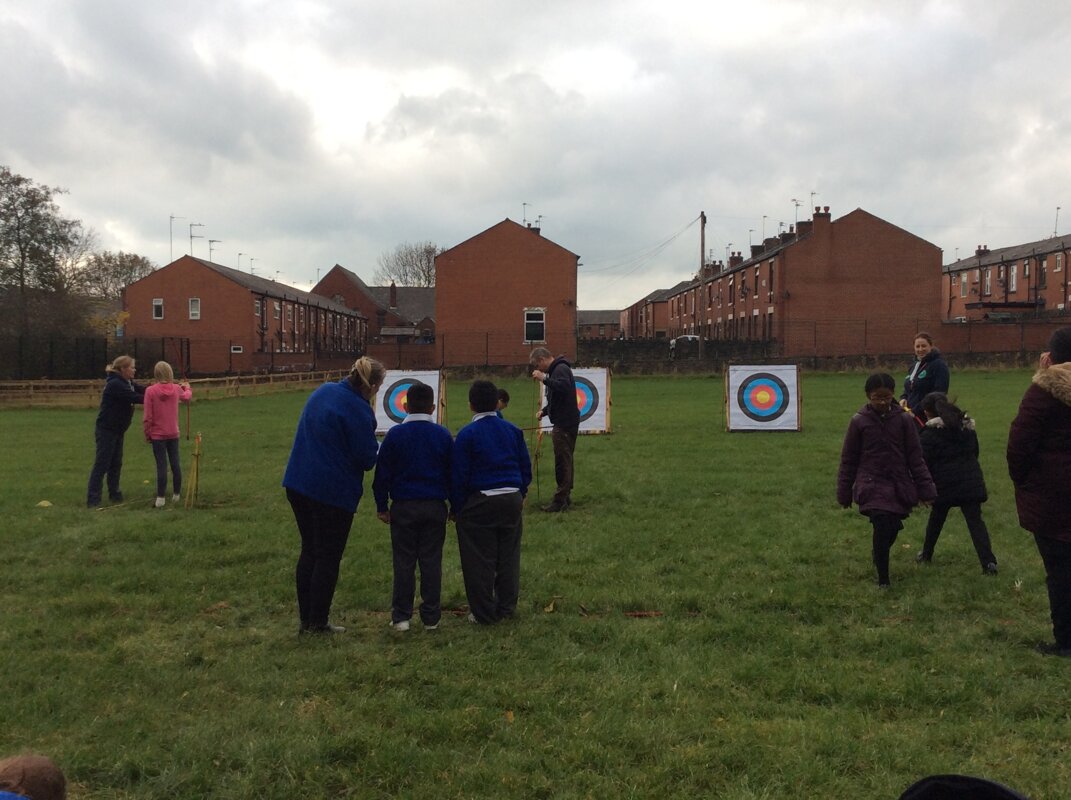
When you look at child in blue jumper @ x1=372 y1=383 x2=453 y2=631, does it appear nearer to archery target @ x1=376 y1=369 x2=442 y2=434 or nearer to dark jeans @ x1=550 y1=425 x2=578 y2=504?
dark jeans @ x1=550 y1=425 x2=578 y2=504

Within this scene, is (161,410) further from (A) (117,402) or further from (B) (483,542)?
(B) (483,542)

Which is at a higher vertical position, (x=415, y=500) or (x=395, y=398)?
(x=395, y=398)

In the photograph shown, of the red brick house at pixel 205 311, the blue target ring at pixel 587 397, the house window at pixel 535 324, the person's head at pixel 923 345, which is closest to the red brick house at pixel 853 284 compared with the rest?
the house window at pixel 535 324

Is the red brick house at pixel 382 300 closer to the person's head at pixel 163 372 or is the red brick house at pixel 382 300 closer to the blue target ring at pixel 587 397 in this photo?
the blue target ring at pixel 587 397

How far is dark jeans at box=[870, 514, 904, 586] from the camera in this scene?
627 centimetres

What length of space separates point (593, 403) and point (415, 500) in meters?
13.3

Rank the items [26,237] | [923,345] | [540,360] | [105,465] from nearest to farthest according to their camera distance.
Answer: [923,345] < [540,360] < [105,465] < [26,237]

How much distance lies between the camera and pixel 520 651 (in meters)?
5.24

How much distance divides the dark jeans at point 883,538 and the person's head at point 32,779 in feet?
18.2

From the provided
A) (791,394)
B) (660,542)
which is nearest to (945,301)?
(791,394)

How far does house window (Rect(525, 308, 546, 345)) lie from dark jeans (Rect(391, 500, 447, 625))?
142ft

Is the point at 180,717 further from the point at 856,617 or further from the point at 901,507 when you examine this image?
the point at 901,507

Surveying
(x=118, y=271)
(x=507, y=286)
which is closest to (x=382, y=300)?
(x=118, y=271)

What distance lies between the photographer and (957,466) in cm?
674
